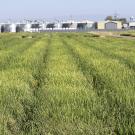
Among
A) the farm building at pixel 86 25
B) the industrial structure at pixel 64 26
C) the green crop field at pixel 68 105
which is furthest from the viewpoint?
the farm building at pixel 86 25

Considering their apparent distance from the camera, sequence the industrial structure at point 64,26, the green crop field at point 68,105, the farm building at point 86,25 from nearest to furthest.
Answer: the green crop field at point 68,105, the industrial structure at point 64,26, the farm building at point 86,25

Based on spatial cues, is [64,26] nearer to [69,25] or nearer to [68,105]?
[69,25]

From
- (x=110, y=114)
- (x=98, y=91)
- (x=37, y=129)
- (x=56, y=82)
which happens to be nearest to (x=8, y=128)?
(x=37, y=129)

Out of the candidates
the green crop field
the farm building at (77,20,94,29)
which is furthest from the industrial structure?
the green crop field

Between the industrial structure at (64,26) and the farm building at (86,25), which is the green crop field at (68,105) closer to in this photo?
the industrial structure at (64,26)

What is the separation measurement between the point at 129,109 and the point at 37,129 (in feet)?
5.23

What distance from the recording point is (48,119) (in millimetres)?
6512

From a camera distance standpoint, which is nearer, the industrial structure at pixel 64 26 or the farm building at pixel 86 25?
the industrial structure at pixel 64 26

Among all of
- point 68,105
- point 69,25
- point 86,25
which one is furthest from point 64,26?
point 68,105

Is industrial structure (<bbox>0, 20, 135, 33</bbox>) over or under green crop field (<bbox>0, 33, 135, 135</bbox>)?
over

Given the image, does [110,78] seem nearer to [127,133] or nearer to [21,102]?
[21,102]

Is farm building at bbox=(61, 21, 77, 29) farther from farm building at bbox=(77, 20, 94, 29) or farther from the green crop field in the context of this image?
the green crop field

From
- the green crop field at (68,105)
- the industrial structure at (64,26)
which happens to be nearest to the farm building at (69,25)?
the industrial structure at (64,26)

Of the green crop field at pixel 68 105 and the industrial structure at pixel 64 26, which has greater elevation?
the industrial structure at pixel 64 26
